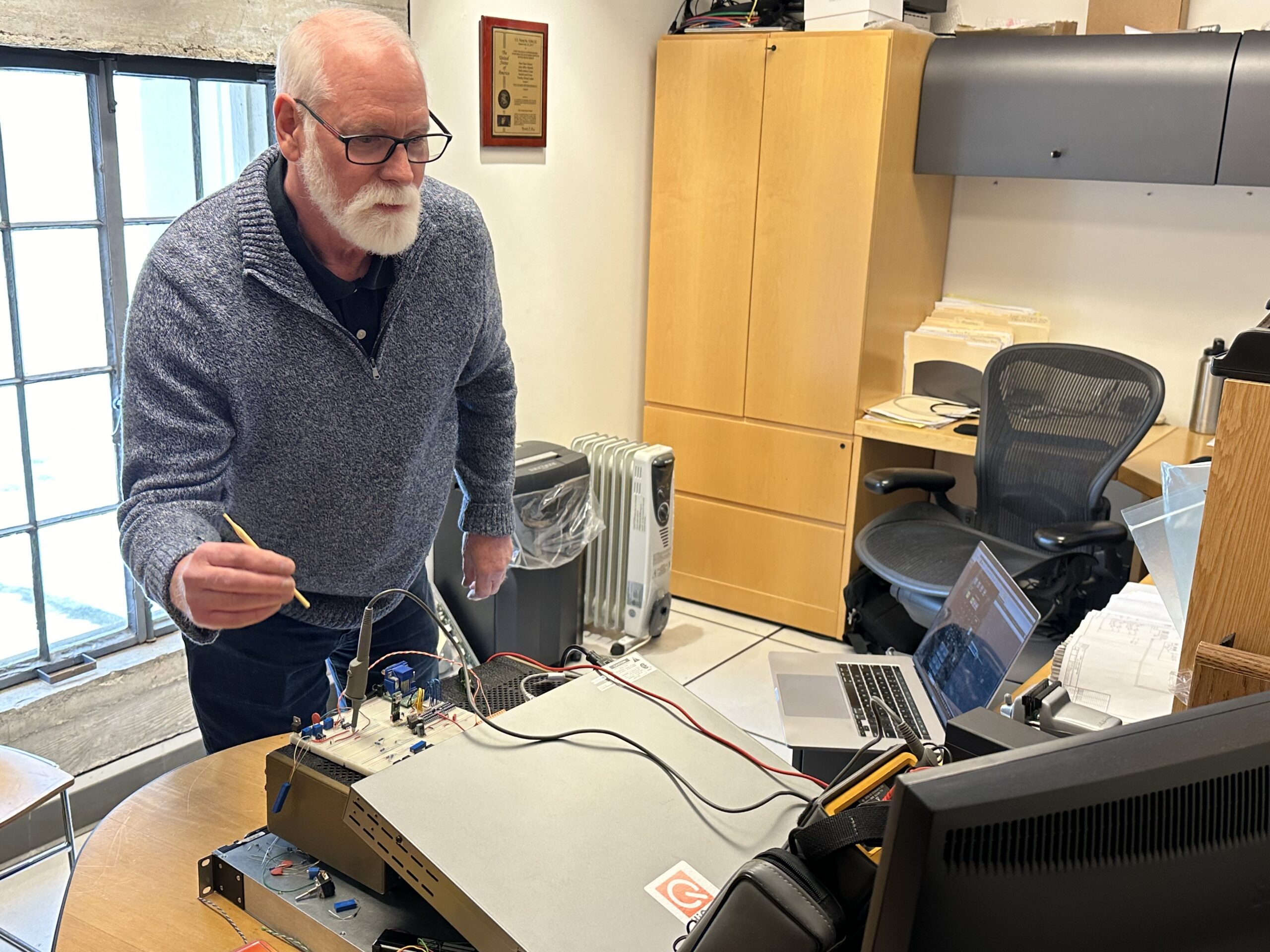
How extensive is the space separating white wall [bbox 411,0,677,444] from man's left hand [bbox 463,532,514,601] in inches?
64.6

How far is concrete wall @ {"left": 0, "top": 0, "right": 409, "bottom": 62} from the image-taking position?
7.68ft

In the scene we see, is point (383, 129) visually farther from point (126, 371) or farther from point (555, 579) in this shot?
point (555, 579)

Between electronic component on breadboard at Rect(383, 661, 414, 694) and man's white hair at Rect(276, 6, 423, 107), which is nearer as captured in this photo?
electronic component on breadboard at Rect(383, 661, 414, 694)

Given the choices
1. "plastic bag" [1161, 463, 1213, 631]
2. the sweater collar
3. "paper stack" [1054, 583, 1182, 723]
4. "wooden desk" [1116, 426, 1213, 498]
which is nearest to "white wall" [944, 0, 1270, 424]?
"wooden desk" [1116, 426, 1213, 498]

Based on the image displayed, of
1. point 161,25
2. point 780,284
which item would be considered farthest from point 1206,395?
point 161,25

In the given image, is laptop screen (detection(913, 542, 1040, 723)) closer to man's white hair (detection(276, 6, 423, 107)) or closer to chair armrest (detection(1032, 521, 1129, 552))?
chair armrest (detection(1032, 521, 1129, 552))

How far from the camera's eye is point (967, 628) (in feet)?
7.34

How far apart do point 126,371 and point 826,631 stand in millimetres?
2877

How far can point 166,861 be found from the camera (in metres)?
1.39

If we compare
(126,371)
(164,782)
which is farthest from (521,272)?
(164,782)

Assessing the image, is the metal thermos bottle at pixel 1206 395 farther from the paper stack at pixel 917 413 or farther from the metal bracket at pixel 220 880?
the metal bracket at pixel 220 880

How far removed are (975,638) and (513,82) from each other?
2307mm

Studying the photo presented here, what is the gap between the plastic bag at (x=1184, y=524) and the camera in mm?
1366

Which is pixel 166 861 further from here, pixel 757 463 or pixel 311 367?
pixel 757 463
